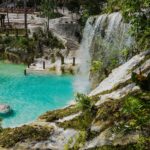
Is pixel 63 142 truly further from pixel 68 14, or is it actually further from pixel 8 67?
pixel 68 14

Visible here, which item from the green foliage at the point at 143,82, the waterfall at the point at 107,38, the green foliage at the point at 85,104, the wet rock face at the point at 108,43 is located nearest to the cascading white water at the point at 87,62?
the waterfall at the point at 107,38

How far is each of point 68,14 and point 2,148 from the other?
2984 inches

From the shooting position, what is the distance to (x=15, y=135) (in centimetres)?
1694

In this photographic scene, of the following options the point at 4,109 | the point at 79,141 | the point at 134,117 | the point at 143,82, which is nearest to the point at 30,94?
the point at 4,109

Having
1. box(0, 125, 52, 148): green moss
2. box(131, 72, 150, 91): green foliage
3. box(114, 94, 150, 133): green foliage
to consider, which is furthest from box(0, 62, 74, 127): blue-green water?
box(114, 94, 150, 133): green foliage

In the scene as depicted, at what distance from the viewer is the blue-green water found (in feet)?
132

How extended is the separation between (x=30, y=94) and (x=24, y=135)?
103 feet

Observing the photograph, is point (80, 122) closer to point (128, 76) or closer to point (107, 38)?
point (128, 76)

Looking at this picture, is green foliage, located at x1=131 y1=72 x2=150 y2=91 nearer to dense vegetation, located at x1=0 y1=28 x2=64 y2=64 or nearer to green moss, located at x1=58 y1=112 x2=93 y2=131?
green moss, located at x1=58 y1=112 x2=93 y2=131

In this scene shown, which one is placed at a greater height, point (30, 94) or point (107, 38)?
point (107, 38)

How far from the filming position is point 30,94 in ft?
158

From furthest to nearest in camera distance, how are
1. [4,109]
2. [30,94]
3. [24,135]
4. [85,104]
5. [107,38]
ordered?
[30,94] < [107,38] < [4,109] < [85,104] < [24,135]

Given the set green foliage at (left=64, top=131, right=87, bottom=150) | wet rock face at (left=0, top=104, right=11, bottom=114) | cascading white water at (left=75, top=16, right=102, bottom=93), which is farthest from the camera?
cascading white water at (left=75, top=16, right=102, bottom=93)

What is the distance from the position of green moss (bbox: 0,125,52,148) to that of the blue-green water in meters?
20.0
